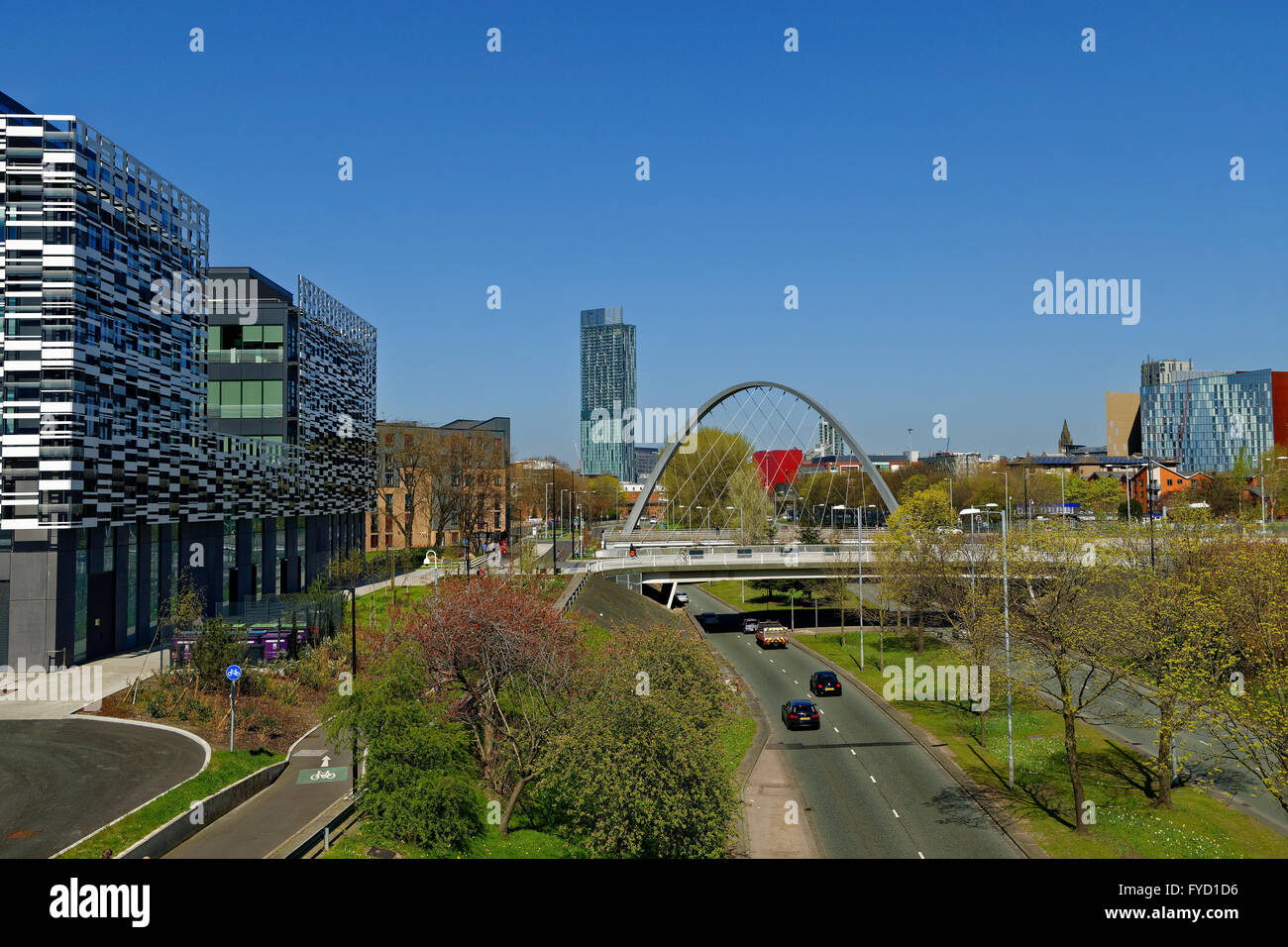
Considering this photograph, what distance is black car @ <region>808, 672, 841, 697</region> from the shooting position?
4144 cm

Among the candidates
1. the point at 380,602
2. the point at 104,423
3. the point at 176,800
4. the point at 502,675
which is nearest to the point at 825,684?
the point at 502,675

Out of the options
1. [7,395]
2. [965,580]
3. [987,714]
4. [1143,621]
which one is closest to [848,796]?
[1143,621]

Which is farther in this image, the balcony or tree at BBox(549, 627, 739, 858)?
the balcony

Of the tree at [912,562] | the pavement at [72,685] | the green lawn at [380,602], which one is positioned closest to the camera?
the pavement at [72,685]

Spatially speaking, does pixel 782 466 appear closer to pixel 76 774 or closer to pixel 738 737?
pixel 738 737

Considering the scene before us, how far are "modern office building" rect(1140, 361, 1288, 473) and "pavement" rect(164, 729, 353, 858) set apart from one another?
175 m

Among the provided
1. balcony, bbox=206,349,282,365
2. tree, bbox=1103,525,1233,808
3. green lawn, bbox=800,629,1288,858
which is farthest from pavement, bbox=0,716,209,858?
balcony, bbox=206,349,282,365

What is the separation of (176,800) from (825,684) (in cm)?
2802

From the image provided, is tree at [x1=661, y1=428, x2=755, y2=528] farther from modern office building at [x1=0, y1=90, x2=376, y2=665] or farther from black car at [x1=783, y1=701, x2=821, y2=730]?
black car at [x1=783, y1=701, x2=821, y2=730]

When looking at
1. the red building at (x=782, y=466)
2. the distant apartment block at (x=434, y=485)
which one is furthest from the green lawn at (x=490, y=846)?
the red building at (x=782, y=466)

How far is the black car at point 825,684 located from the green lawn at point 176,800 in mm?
24105

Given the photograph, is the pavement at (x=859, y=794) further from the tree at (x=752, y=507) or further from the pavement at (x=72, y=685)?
the tree at (x=752, y=507)

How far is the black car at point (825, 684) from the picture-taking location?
41.4 metres
